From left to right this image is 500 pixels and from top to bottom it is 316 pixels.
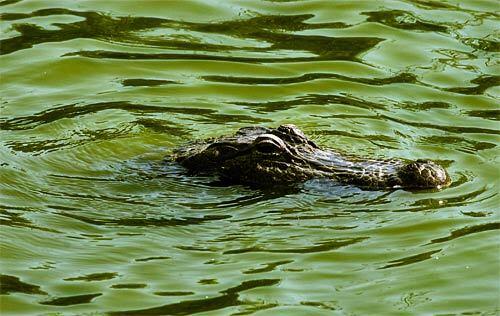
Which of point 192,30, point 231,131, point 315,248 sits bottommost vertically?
point 315,248

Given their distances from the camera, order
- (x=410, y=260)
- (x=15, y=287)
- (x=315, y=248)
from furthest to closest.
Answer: (x=315, y=248)
(x=410, y=260)
(x=15, y=287)

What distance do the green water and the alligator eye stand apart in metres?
0.42

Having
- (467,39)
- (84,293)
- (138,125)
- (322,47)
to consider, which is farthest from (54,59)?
(84,293)

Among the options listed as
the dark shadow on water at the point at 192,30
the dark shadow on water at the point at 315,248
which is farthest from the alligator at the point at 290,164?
the dark shadow on water at the point at 192,30

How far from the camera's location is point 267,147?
446 inches

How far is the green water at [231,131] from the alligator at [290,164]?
0.14 m

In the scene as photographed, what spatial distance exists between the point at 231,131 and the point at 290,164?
160 centimetres

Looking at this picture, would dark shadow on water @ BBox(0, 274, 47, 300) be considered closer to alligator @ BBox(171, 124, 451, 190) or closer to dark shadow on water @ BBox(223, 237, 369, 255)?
dark shadow on water @ BBox(223, 237, 369, 255)

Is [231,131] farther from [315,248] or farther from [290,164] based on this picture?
[315,248]

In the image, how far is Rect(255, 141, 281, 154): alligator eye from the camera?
11.3 m

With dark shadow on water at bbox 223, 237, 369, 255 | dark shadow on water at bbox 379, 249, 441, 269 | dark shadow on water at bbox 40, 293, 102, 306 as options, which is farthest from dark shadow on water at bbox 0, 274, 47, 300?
dark shadow on water at bbox 379, 249, 441, 269

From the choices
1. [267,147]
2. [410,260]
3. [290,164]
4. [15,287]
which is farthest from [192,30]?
[15,287]

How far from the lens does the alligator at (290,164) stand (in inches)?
429

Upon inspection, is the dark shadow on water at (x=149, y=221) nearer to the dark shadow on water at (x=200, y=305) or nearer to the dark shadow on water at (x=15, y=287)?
the dark shadow on water at (x=15, y=287)
